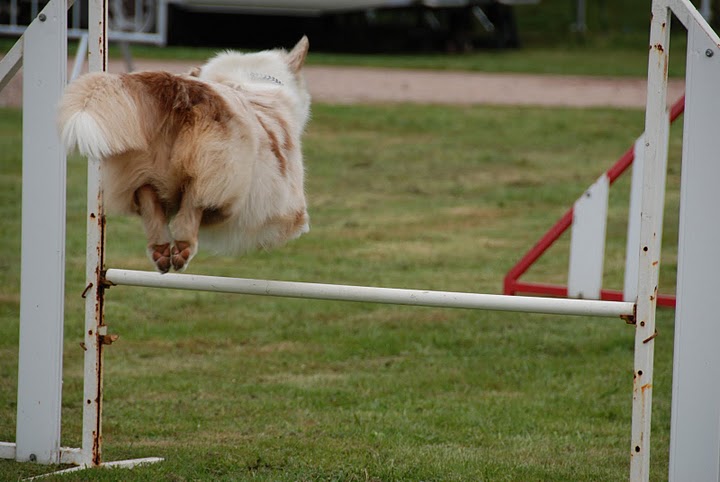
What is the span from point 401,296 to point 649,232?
0.83 meters

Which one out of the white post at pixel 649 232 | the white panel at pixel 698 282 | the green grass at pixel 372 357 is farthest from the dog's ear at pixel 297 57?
the green grass at pixel 372 357

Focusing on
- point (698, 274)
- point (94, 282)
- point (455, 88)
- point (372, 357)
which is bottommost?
point (372, 357)

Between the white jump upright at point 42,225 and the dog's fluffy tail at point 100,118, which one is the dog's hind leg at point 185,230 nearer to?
the dog's fluffy tail at point 100,118

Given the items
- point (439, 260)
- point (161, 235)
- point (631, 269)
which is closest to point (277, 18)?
point (439, 260)

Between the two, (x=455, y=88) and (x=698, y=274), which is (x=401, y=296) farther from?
(x=455, y=88)

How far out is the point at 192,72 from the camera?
3.71 m

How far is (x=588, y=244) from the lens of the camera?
7.05 m

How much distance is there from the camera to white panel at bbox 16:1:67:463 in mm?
3977

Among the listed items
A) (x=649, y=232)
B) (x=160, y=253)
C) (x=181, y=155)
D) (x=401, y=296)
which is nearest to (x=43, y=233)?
(x=160, y=253)

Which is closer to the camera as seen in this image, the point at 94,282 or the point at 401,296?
the point at 401,296

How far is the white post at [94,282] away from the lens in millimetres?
3859

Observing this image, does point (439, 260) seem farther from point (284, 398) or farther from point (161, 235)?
point (161, 235)

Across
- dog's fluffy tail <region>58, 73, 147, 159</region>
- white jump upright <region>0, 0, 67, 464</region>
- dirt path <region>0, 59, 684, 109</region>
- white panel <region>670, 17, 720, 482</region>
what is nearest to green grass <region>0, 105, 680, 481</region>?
white jump upright <region>0, 0, 67, 464</region>

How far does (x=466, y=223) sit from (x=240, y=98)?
21.6 ft
